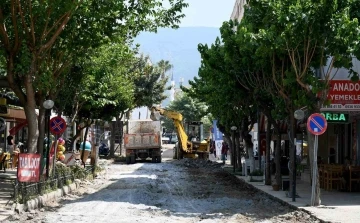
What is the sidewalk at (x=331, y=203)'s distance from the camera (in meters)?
16.3

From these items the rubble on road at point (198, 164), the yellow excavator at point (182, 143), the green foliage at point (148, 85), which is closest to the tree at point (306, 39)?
the rubble on road at point (198, 164)

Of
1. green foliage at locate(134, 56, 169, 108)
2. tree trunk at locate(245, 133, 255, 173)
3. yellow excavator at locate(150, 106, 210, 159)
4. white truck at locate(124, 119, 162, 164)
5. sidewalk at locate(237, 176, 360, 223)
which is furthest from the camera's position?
green foliage at locate(134, 56, 169, 108)

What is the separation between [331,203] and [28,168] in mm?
9250

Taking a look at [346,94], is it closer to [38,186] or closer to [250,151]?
[38,186]

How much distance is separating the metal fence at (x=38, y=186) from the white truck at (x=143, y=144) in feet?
90.2

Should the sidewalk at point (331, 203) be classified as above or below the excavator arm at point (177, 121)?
below

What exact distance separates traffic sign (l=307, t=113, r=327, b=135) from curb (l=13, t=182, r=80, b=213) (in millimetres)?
8095

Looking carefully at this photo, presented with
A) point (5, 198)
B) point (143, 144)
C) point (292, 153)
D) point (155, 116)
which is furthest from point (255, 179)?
point (155, 116)

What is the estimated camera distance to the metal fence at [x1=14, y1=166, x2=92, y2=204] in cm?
1734

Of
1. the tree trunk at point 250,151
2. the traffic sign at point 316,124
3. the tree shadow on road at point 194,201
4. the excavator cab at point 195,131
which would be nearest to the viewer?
the tree shadow on road at point 194,201

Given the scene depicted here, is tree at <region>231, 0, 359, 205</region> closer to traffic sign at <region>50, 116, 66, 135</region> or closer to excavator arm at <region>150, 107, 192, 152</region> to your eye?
traffic sign at <region>50, 116, 66, 135</region>

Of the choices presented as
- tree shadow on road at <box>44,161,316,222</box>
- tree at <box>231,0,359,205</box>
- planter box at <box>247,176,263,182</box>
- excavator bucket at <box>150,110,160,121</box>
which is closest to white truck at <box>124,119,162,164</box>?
excavator bucket at <box>150,110,160,121</box>

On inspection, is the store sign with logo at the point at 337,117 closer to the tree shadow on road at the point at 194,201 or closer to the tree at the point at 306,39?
the tree shadow on road at the point at 194,201

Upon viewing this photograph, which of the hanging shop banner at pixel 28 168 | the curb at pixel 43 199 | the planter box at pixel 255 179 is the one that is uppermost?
the hanging shop banner at pixel 28 168
